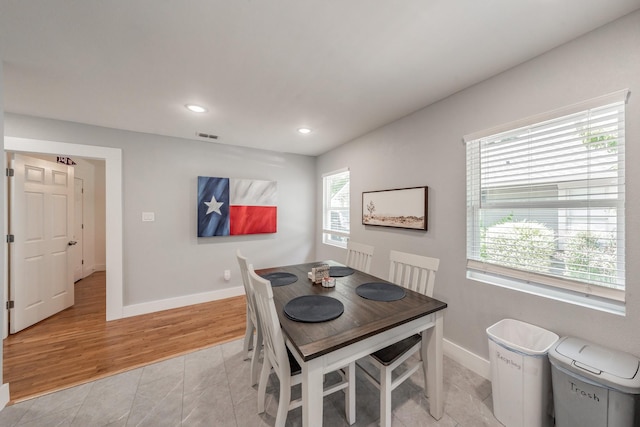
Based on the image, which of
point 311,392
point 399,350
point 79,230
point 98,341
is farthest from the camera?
point 79,230

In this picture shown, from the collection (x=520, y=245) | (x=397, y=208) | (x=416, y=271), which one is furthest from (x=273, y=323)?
(x=397, y=208)

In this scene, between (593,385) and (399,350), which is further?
(399,350)

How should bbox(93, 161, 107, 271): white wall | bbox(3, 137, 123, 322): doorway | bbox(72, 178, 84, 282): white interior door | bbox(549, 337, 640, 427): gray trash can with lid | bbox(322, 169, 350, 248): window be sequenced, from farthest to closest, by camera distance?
bbox(93, 161, 107, 271): white wall, bbox(72, 178, 84, 282): white interior door, bbox(322, 169, 350, 248): window, bbox(3, 137, 123, 322): doorway, bbox(549, 337, 640, 427): gray trash can with lid

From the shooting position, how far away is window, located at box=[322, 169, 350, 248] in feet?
11.9

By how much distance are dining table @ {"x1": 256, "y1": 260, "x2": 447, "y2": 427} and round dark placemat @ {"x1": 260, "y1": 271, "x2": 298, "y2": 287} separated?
0.12 ft

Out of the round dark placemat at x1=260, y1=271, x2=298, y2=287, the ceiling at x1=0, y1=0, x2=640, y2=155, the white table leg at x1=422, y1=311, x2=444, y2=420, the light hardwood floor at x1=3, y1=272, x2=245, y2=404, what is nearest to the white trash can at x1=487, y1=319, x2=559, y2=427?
the white table leg at x1=422, y1=311, x2=444, y2=420

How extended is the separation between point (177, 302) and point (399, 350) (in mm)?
3096

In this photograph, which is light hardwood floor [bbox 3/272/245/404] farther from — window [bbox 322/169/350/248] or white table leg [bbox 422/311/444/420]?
white table leg [bbox 422/311/444/420]

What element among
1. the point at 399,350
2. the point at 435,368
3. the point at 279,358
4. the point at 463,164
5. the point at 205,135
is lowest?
the point at 435,368

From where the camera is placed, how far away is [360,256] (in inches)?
98.9

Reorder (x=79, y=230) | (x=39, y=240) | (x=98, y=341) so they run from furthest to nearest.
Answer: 1. (x=79, y=230)
2. (x=39, y=240)
3. (x=98, y=341)

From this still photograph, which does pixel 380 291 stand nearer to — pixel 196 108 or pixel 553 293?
pixel 553 293

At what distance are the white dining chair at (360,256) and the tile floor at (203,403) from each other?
3.15 feet

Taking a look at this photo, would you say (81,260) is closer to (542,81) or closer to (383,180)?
(383,180)
